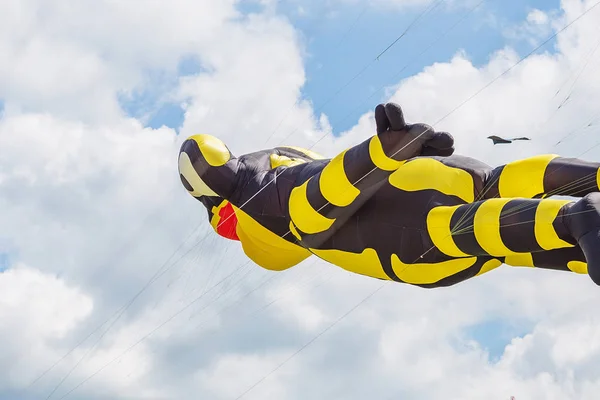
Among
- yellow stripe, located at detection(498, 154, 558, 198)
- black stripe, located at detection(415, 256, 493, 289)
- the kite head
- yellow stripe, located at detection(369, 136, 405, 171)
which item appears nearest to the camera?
yellow stripe, located at detection(369, 136, 405, 171)

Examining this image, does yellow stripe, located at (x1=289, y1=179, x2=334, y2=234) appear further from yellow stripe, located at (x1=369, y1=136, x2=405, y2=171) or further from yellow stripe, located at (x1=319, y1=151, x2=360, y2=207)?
yellow stripe, located at (x1=369, y1=136, x2=405, y2=171)

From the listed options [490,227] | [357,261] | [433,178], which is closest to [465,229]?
[490,227]

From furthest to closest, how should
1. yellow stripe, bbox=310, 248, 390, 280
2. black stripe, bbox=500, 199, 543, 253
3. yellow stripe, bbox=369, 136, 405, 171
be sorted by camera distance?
yellow stripe, bbox=310, 248, 390, 280 < yellow stripe, bbox=369, 136, 405, 171 < black stripe, bbox=500, 199, 543, 253

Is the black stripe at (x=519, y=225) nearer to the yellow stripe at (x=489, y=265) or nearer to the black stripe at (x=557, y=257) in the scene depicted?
the black stripe at (x=557, y=257)

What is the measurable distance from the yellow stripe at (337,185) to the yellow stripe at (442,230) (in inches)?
19.4

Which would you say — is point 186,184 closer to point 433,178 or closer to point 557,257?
point 433,178

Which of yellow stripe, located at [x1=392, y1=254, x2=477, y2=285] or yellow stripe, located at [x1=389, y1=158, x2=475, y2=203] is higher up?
yellow stripe, located at [x1=389, y1=158, x2=475, y2=203]

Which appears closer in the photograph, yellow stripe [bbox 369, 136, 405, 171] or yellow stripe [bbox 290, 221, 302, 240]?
yellow stripe [bbox 369, 136, 405, 171]

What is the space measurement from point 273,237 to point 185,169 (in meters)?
0.80

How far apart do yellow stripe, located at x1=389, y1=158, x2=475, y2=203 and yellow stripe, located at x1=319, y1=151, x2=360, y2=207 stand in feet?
1.02

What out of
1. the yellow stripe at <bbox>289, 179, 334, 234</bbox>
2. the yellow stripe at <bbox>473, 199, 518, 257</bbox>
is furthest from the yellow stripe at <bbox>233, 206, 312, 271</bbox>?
the yellow stripe at <bbox>473, 199, 518, 257</bbox>

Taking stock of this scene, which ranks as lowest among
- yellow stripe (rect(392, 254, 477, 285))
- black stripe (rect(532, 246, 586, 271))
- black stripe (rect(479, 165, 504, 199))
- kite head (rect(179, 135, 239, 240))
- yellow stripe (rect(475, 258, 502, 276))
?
black stripe (rect(532, 246, 586, 271))

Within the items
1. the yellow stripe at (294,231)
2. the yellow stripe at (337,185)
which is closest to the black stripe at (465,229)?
the yellow stripe at (337,185)

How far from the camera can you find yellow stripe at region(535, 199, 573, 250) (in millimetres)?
4598
